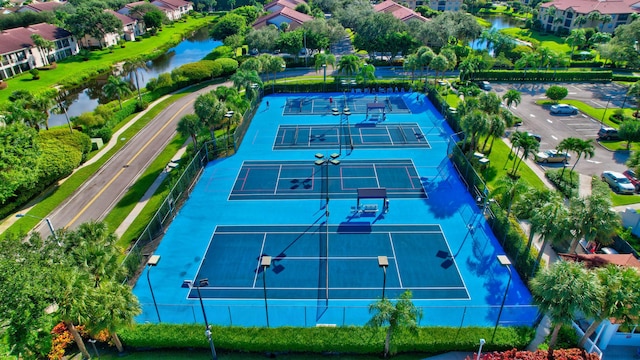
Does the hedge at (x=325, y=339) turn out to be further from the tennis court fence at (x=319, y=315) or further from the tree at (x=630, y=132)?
the tree at (x=630, y=132)

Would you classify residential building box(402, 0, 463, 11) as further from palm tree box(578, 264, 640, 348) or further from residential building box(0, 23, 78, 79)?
palm tree box(578, 264, 640, 348)

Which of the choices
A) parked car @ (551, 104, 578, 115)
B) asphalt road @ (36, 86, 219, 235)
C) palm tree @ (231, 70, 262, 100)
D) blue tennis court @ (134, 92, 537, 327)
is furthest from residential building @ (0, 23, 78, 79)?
parked car @ (551, 104, 578, 115)

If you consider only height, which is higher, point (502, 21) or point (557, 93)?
point (502, 21)

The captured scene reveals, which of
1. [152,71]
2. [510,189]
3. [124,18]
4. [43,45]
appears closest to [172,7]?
[124,18]

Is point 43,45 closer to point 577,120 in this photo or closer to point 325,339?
point 325,339

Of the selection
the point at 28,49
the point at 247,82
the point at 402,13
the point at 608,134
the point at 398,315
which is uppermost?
the point at 402,13

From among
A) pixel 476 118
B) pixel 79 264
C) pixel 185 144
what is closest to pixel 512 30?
pixel 476 118
